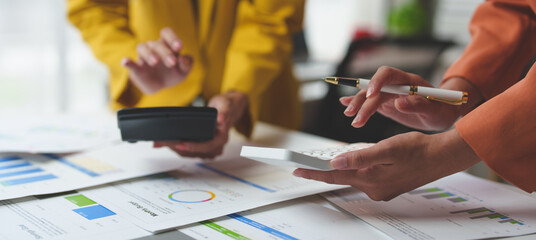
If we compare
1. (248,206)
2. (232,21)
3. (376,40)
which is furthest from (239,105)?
(376,40)

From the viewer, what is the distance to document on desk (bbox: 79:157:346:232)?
712 mm

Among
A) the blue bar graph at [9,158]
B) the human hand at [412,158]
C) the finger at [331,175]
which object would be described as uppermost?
the human hand at [412,158]

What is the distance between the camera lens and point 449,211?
0.74 meters

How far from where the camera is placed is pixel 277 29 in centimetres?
127

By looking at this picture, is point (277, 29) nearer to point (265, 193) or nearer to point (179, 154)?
point (179, 154)

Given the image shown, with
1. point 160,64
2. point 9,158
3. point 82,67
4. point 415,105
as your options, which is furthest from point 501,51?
point 82,67

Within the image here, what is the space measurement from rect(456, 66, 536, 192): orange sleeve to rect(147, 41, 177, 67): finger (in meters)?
0.56

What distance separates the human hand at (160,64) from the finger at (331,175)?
428mm

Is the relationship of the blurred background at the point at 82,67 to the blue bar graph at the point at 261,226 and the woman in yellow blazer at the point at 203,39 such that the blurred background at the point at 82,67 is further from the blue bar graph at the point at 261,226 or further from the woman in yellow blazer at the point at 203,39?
the blue bar graph at the point at 261,226

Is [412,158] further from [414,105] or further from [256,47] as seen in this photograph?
[256,47]

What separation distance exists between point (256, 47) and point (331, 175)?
1.93 ft

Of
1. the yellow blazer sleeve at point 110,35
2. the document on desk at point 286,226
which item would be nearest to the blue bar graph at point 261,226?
the document on desk at point 286,226

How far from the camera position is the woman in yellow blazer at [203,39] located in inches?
47.6

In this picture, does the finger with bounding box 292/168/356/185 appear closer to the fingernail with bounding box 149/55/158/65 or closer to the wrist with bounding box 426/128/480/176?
the wrist with bounding box 426/128/480/176
